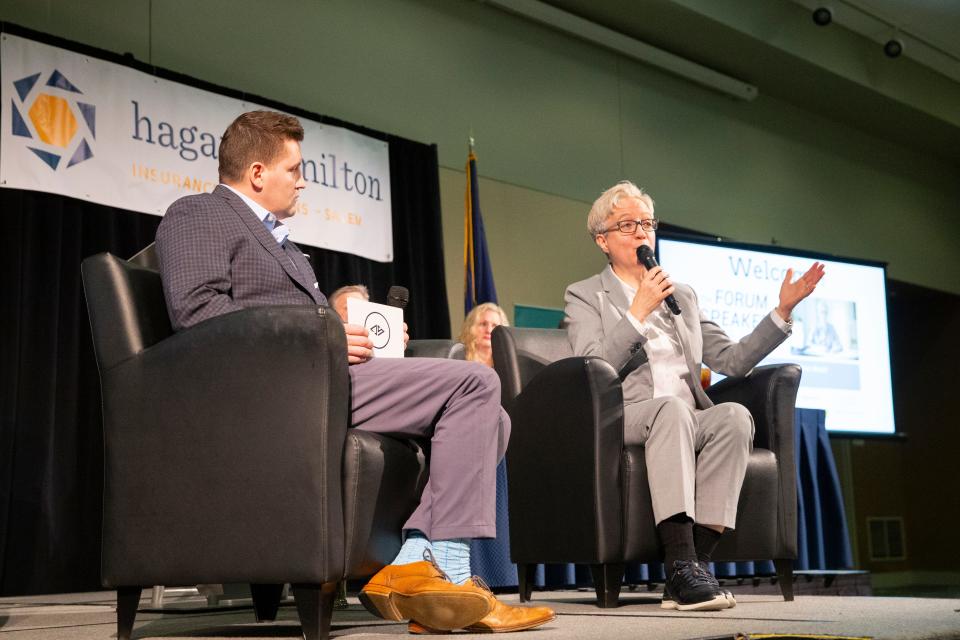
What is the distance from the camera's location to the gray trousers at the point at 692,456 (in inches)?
102

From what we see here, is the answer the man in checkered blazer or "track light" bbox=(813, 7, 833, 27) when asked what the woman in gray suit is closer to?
the man in checkered blazer

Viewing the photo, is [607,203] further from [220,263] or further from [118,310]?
[118,310]

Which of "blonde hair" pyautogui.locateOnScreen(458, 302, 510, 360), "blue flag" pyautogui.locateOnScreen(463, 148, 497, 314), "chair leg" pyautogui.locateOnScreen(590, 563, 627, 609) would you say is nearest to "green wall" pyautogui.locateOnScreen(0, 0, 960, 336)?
"blue flag" pyautogui.locateOnScreen(463, 148, 497, 314)

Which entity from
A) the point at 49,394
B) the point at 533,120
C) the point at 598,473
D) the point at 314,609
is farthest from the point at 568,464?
the point at 533,120

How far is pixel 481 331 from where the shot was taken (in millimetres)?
4426

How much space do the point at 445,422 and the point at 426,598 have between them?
1.14ft

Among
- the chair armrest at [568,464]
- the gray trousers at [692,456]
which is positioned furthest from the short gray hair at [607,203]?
the gray trousers at [692,456]

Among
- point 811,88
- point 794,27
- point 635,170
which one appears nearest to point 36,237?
point 635,170

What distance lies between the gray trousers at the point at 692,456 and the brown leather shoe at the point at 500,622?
668mm

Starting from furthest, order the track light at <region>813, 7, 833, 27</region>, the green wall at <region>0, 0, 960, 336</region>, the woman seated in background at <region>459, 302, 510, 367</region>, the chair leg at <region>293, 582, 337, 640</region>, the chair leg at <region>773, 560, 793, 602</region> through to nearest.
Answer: the track light at <region>813, 7, 833, 27</region>, the green wall at <region>0, 0, 960, 336</region>, the woman seated in background at <region>459, 302, 510, 367</region>, the chair leg at <region>773, 560, 793, 602</region>, the chair leg at <region>293, 582, 337, 640</region>

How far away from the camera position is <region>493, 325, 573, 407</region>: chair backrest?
3113mm

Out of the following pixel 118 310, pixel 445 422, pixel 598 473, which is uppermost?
pixel 118 310

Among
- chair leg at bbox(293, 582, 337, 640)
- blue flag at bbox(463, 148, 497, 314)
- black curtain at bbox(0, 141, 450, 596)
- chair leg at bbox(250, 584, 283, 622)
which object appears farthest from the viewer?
blue flag at bbox(463, 148, 497, 314)

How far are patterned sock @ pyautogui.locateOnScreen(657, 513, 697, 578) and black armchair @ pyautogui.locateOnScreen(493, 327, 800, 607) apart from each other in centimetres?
7
